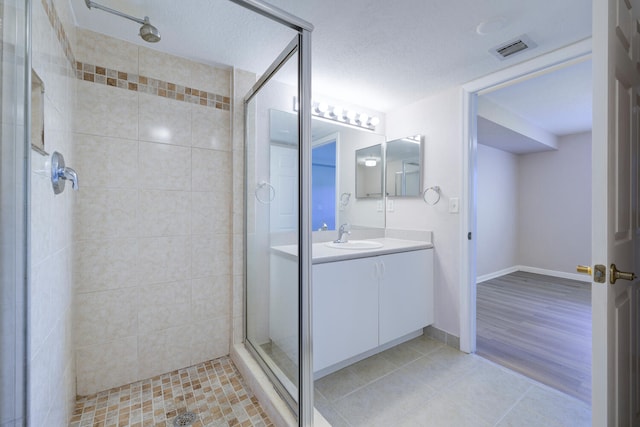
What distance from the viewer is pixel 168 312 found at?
1792mm

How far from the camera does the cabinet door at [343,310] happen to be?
5.62 ft

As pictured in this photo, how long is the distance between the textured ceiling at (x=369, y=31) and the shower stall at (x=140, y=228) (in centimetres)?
16

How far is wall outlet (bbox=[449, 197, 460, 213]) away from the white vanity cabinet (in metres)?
0.40

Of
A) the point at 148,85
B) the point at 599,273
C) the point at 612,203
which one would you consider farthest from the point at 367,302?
the point at 148,85

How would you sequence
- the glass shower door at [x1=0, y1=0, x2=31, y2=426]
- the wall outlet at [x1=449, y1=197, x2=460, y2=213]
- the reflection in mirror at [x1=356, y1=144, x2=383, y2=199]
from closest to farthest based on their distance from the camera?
the glass shower door at [x1=0, y1=0, x2=31, y2=426], the wall outlet at [x1=449, y1=197, x2=460, y2=213], the reflection in mirror at [x1=356, y1=144, x2=383, y2=199]

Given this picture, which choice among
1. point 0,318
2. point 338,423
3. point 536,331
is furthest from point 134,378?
point 536,331

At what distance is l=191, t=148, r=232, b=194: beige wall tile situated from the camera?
6.14ft

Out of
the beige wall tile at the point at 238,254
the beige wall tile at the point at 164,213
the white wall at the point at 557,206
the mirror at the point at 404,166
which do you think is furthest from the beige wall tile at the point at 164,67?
the white wall at the point at 557,206

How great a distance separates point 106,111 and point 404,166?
230cm

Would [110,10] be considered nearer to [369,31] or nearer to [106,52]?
[106,52]

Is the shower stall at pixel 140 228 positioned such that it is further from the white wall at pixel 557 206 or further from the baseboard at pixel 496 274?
the white wall at pixel 557 206

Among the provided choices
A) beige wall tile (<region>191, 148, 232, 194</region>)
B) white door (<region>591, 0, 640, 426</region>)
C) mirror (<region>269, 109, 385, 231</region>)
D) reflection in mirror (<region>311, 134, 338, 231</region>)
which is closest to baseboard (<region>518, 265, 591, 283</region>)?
mirror (<region>269, 109, 385, 231</region>)

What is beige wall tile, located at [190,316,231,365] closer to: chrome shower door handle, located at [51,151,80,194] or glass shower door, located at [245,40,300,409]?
glass shower door, located at [245,40,300,409]

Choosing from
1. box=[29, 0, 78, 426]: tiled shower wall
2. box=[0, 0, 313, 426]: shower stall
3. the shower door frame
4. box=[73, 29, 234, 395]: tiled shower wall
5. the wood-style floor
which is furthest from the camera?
the wood-style floor
